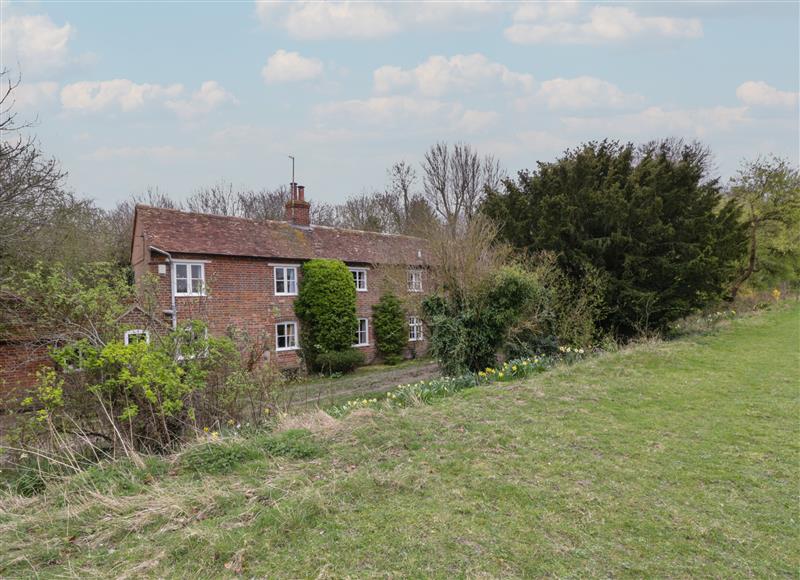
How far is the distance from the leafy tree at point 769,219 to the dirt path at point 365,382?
1642 cm

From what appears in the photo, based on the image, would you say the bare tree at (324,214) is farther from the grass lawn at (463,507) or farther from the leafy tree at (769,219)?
the grass lawn at (463,507)

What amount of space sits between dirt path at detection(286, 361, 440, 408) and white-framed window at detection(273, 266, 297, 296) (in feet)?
14.1

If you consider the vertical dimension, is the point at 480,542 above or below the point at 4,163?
below

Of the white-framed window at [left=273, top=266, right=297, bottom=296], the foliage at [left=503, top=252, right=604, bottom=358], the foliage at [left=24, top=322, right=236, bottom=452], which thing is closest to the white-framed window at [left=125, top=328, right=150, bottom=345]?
the foliage at [left=24, top=322, right=236, bottom=452]

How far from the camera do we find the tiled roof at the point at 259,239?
18.8 m

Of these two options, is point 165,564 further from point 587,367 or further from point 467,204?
point 467,204

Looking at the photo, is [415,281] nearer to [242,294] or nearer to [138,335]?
[242,294]

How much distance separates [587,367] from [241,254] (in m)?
15.0

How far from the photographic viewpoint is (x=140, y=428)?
6348mm

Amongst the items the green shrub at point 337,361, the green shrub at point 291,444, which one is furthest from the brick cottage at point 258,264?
the green shrub at point 291,444

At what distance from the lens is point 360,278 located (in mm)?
24781

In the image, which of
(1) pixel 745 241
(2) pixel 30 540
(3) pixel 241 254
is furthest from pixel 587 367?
(1) pixel 745 241

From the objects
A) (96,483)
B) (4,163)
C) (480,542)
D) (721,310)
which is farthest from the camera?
(721,310)

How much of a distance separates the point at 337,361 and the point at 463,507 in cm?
1789
